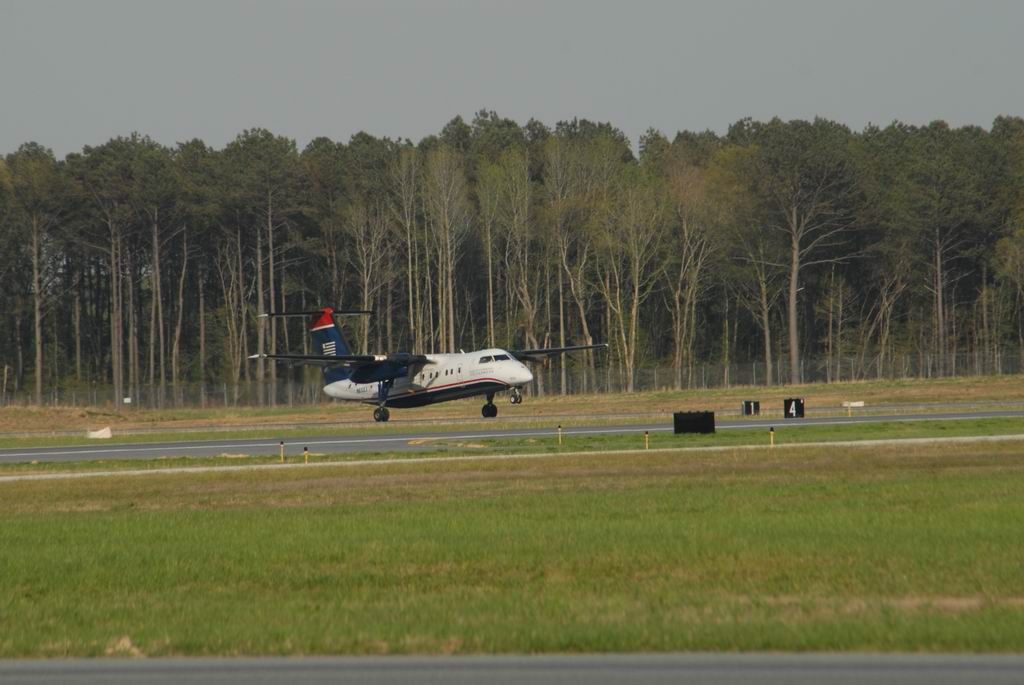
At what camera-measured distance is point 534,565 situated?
648 inches

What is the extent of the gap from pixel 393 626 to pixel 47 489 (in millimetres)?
20034

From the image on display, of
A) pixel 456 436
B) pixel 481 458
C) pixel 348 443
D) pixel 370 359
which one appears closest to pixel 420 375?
pixel 370 359

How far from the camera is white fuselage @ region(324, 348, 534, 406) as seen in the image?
2296 inches

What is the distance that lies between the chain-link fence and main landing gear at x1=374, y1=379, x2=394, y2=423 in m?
25.4

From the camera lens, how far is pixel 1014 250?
94.1 m

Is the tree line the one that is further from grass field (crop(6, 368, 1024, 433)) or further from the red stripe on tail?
the red stripe on tail

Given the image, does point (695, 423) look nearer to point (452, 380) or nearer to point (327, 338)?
point (452, 380)

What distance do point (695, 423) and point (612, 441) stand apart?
2.86 metres

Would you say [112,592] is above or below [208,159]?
below

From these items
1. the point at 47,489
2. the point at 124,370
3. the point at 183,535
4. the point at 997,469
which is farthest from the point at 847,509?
the point at 124,370

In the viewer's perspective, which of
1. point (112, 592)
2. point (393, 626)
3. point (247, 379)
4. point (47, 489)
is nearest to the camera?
point (393, 626)

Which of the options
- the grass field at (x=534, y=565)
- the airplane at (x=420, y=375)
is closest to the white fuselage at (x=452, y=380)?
the airplane at (x=420, y=375)

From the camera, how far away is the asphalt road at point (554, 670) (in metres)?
10.3

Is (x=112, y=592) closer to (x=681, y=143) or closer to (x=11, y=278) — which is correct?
(x=11, y=278)
